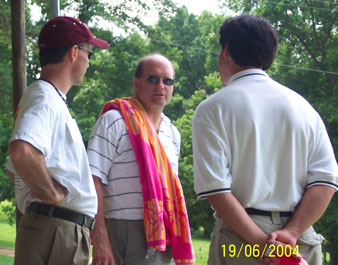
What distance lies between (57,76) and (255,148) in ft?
3.30

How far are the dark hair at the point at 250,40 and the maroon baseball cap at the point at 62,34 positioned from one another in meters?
0.77

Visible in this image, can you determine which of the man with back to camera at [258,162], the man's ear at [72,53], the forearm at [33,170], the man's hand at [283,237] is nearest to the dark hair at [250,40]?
the man with back to camera at [258,162]

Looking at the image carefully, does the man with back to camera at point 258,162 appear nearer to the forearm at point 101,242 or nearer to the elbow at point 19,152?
the elbow at point 19,152

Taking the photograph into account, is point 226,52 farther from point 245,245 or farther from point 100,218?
point 100,218

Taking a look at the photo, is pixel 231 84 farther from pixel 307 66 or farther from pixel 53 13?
pixel 307 66

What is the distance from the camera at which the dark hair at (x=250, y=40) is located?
208cm

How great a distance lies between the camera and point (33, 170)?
7.11ft

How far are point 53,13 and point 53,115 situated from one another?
110 inches

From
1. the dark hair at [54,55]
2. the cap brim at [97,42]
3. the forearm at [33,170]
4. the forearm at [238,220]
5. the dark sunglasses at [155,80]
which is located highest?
the cap brim at [97,42]

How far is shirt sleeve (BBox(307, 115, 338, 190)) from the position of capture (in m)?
2.08

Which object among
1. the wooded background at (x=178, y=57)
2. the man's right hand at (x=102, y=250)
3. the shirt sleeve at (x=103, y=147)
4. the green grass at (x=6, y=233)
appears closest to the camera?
the man's right hand at (x=102, y=250)

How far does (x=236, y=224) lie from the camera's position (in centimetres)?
196

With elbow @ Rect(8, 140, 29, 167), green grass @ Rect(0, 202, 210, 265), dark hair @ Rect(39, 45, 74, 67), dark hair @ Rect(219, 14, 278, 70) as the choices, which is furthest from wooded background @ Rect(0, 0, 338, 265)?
dark hair @ Rect(219, 14, 278, 70)

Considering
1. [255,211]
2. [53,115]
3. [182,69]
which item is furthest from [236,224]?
[182,69]
